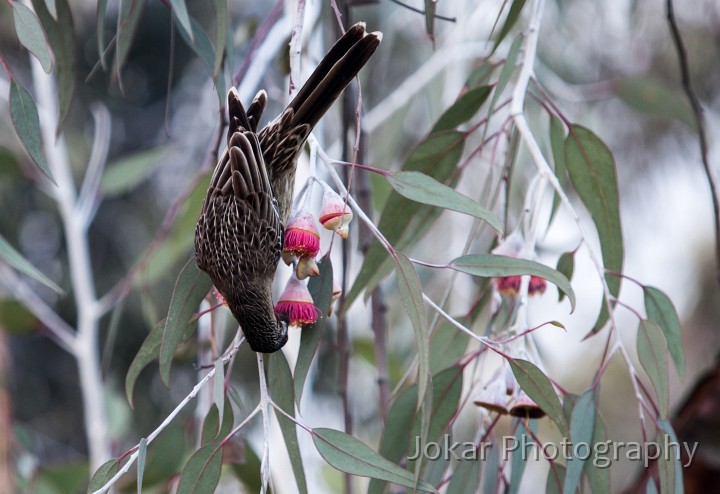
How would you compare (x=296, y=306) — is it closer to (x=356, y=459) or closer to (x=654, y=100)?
(x=356, y=459)

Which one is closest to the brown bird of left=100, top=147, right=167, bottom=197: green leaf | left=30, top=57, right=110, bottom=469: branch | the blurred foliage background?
left=100, top=147, right=167, bottom=197: green leaf

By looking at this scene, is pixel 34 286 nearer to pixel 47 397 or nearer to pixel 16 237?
pixel 16 237

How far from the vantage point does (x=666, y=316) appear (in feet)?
3.39

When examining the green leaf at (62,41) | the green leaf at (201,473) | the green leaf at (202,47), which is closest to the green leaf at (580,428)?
the green leaf at (201,473)

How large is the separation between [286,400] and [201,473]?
0.14m

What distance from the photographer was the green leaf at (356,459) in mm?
815

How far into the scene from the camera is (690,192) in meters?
4.90

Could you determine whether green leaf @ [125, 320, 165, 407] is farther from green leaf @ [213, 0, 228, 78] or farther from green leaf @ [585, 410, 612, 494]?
green leaf @ [585, 410, 612, 494]

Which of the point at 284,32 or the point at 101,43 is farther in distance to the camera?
the point at 284,32

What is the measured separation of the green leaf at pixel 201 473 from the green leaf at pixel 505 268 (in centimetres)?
31

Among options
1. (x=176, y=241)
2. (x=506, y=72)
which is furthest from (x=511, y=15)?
(x=176, y=241)

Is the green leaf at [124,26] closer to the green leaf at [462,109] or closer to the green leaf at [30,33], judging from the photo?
the green leaf at [30,33]

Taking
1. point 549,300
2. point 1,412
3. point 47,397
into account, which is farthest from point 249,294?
point 47,397

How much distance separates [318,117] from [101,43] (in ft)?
0.92
